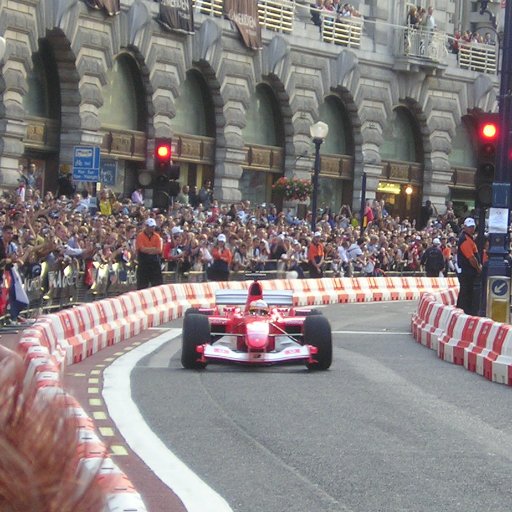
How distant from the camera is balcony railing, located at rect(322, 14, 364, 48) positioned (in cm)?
5147

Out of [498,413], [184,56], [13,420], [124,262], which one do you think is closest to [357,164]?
[184,56]

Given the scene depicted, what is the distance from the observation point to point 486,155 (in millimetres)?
23500

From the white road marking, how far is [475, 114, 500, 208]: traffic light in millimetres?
8273

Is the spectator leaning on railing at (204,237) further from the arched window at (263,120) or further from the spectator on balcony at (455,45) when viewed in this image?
the spectator on balcony at (455,45)

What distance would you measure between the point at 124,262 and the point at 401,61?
28386 mm

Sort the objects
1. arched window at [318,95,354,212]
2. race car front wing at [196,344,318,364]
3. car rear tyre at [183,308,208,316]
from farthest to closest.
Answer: arched window at [318,95,354,212]
car rear tyre at [183,308,208,316]
race car front wing at [196,344,318,364]

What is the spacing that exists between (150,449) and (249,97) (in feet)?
128

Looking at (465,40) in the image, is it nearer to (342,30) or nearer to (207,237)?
(342,30)

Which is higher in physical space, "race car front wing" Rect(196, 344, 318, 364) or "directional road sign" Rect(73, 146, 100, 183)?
"directional road sign" Rect(73, 146, 100, 183)

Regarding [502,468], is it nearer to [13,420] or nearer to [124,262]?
[13,420]

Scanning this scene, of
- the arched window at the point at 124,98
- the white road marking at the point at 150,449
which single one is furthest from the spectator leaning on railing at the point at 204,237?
the white road marking at the point at 150,449

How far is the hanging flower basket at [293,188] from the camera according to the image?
4619 centimetres

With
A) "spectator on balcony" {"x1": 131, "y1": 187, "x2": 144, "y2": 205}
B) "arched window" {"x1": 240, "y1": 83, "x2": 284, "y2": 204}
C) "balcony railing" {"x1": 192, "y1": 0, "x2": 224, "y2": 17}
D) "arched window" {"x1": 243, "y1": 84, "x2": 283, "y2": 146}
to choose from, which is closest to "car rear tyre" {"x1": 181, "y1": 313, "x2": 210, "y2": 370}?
"spectator on balcony" {"x1": 131, "y1": 187, "x2": 144, "y2": 205}

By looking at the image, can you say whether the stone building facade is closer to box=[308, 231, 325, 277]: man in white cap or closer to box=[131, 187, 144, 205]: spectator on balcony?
box=[131, 187, 144, 205]: spectator on balcony
